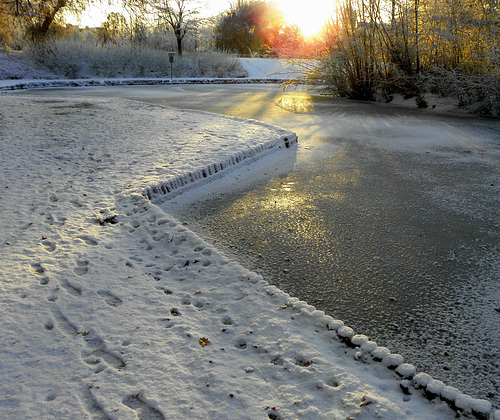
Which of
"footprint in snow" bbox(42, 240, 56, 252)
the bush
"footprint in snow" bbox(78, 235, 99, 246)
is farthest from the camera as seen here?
the bush

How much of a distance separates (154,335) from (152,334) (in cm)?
1

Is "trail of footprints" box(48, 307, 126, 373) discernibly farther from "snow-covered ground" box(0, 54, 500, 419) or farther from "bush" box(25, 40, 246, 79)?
"bush" box(25, 40, 246, 79)

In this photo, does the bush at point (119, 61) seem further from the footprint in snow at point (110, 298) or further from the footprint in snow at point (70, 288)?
the footprint in snow at point (110, 298)

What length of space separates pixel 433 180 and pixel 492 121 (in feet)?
16.3

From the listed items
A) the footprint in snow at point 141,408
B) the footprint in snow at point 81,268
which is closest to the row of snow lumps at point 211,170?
the footprint in snow at point 81,268

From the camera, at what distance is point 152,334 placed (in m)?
1.89

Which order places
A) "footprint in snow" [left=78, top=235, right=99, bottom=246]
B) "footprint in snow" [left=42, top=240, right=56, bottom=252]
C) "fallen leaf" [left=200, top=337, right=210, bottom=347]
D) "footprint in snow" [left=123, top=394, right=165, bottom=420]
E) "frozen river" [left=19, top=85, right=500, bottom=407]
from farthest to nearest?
"footprint in snow" [left=78, top=235, right=99, bottom=246] → "footprint in snow" [left=42, top=240, right=56, bottom=252] → "frozen river" [left=19, top=85, right=500, bottom=407] → "fallen leaf" [left=200, top=337, right=210, bottom=347] → "footprint in snow" [left=123, top=394, right=165, bottom=420]

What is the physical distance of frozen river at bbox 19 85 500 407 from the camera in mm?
1979

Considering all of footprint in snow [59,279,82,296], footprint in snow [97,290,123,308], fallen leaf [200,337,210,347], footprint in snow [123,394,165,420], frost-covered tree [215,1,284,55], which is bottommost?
footprint in snow [123,394,165,420]

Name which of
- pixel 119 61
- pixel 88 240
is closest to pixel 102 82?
pixel 119 61

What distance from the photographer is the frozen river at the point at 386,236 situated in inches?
77.9

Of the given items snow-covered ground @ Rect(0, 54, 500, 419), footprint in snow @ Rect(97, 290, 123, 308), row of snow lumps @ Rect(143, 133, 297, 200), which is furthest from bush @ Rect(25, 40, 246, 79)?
footprint in snow @ Rect(97, 290, 123, 308)

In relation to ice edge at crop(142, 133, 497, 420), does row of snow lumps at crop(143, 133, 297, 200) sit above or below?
above

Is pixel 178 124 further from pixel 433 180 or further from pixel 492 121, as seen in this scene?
pixel 492 121
